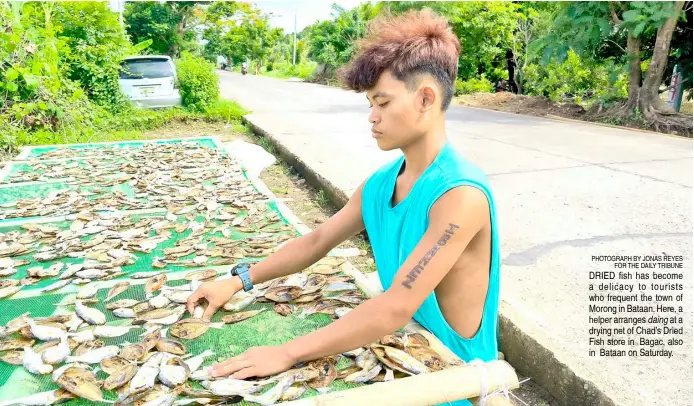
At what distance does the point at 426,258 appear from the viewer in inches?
55.9

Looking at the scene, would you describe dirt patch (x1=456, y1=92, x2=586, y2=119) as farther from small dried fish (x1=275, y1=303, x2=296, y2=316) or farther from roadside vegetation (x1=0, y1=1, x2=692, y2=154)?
small dried fish (x1=275, y1=303, x2=296, y2=316)

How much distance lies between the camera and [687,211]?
439cm

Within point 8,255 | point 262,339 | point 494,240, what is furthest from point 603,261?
point 8,255

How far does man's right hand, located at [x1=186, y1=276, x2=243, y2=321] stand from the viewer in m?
1.94

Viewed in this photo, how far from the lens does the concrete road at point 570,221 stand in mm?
2148

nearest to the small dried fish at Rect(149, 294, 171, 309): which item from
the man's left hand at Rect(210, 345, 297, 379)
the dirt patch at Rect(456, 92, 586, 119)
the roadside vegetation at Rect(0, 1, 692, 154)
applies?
the man's left hand at Rect(210, 345, 297, 379)

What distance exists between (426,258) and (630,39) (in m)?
11.0

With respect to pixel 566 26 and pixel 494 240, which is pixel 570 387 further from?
pixel 566 26

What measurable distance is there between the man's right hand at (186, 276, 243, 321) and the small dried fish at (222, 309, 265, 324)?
0.06 metres

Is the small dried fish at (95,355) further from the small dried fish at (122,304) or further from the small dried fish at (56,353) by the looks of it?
the small dried fish at (122,304)

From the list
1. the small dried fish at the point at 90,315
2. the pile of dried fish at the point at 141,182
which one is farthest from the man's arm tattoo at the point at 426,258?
the pile of dried fish at the point at 141,182

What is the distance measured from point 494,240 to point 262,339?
2.86 ft

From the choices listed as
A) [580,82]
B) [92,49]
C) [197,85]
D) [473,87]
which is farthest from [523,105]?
[92,49]

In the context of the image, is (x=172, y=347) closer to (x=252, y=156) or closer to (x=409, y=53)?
(x=409, y=53)
